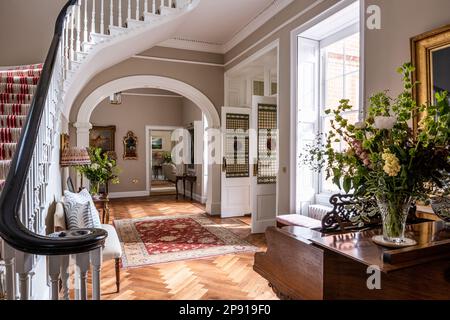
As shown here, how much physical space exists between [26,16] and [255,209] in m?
5.45

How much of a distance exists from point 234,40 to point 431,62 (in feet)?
13.4

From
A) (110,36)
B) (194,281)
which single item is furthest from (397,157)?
(110,36)

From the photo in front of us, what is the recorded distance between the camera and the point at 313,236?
1472 millimetres

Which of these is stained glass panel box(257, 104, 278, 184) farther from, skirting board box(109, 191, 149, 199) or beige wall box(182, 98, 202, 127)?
skirting board box(109, 191, 149, 199)

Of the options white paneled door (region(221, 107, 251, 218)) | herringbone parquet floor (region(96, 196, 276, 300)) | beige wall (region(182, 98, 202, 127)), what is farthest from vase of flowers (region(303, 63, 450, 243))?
beige wall (region(182, 98, 202, 127))

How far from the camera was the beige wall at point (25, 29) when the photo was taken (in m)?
5.26

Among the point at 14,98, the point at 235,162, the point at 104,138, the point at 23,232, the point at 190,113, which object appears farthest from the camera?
the point at 190,113

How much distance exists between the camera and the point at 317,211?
3896mm

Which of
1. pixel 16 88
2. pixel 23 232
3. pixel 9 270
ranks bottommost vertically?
pixel 9 270

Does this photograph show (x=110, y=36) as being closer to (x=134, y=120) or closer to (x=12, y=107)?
(x=12, y=107)

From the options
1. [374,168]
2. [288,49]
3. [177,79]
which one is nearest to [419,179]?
[374,168]

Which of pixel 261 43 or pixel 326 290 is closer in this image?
pixel 326 290

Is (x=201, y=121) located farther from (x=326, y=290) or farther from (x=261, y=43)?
(x=326, y=290)

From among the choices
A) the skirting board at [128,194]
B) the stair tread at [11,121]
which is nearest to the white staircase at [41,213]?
the stair tread at [11,121]
